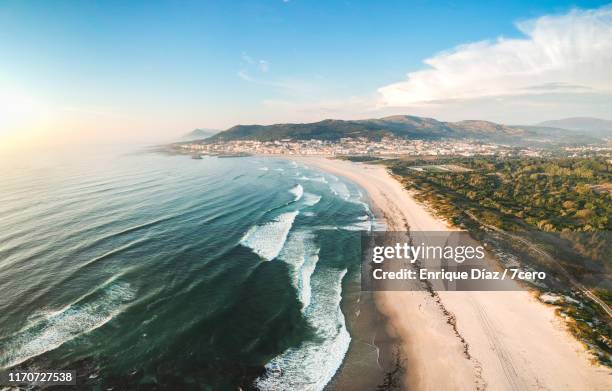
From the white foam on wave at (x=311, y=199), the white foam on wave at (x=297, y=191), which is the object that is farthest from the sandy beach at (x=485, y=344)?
the white foam on wave at (x=297, y=191)

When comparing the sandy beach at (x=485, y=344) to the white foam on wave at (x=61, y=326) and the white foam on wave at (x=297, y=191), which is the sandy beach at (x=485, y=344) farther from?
the white foam on wave at (x=297, y=191)

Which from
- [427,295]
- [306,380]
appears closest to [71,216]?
[306,380]

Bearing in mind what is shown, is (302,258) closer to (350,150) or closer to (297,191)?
(297,191)

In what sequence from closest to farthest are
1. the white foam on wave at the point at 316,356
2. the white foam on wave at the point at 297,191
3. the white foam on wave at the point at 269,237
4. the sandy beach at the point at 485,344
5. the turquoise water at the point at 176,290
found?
the sandy beach at the point at 485,344 < the white foam on wave at the point at 316,356 < the turquoise water at the point at 176,290 < the white foam on wave at the point at 269,237 < the white foam on wave at the point at 297,191

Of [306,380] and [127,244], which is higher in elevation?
[127,244]

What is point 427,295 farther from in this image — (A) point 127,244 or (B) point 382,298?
(A) point 127,244

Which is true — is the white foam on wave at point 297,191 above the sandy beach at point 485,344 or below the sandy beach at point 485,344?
above

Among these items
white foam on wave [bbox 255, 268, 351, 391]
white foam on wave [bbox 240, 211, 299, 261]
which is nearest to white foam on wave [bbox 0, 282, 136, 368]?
white foam on wave [bbox 255, 268, 351, 391]
